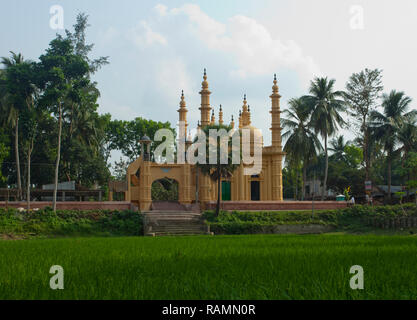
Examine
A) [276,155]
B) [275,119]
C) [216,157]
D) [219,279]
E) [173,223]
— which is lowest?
[173,223]

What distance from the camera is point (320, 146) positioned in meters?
45.2

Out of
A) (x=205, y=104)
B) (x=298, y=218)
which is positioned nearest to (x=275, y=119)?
(x=205, y=104)

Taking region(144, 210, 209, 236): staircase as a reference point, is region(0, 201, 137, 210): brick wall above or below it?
above

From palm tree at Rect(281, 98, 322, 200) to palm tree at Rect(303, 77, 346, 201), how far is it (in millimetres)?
876

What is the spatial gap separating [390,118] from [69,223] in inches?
1204

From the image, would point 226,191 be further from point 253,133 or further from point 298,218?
point 298,218

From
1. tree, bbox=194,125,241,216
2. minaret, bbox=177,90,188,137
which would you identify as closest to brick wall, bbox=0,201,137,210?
tree, bbox=194,125,241,216

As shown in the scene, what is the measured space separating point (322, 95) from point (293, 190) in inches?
1061

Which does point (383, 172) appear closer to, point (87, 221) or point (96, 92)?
point (96, 92)

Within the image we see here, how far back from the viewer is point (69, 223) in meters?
29.3

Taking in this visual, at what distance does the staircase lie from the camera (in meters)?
29.2

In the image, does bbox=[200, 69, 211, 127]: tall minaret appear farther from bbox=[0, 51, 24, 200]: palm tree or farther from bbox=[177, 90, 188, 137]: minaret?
bbox=[0, 51, 24, 200]: palm tree
